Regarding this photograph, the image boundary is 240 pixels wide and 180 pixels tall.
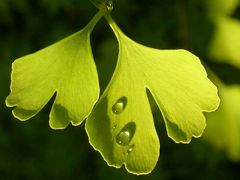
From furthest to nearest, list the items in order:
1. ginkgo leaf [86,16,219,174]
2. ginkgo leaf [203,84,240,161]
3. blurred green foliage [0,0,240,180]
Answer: blurred green foliage [0,0,240,180], ginkgo leaf [203,84,240,161], ginkgo leaf [86,16,219,174]

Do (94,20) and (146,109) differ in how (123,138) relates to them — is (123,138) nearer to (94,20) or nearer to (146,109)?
(146,109)

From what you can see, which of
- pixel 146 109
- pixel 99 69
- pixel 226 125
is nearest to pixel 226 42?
pixel 226 125

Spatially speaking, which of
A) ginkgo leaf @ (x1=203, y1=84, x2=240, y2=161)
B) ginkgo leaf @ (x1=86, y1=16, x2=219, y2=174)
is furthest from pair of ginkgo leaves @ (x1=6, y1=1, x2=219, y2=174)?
ginkgo leaf @ (x1=203, y1=84, x2=240, y2=161)

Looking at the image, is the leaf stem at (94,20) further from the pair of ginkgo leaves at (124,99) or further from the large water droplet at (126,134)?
the large water droplet at (126,134)

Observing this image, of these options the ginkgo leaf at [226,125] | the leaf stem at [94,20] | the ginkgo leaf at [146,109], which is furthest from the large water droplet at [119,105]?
the ginkgo leaf at [226,125]

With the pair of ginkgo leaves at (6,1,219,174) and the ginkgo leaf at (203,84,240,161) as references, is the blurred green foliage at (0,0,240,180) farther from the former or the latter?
the pair of ginkgo leaves at (6,1,219,174)

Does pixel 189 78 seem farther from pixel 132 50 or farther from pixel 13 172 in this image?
pixel 13 172
